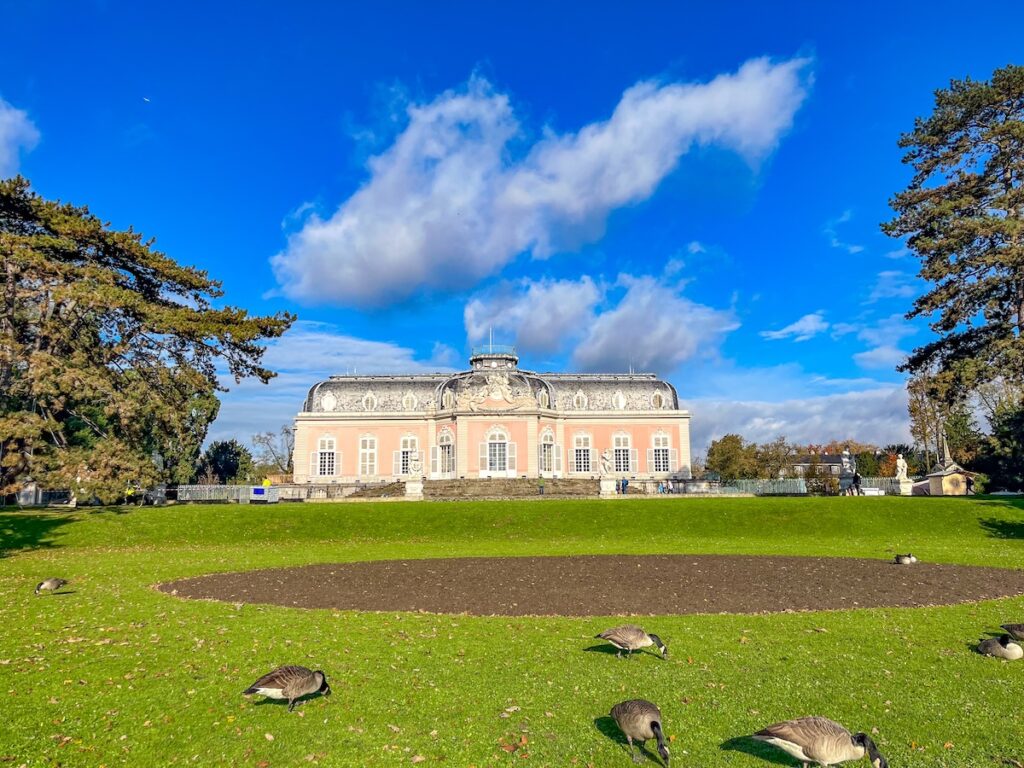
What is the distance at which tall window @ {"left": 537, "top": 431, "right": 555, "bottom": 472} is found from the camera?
55.8m

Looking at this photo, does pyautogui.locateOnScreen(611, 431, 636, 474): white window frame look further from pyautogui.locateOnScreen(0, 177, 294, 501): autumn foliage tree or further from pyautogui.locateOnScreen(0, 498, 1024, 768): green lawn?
pyautogui.locateOnScreen(0, 498, 1024, 768): green lawn

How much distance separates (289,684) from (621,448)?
177 ft

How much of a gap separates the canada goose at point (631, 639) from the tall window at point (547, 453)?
4694cm

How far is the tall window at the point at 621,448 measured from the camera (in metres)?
59.1

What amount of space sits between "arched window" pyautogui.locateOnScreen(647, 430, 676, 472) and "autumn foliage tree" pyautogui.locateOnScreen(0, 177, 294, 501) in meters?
39.2

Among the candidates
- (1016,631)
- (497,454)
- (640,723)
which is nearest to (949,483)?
(497,454)

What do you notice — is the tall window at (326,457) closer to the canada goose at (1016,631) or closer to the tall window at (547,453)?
the tall window at (547,453)

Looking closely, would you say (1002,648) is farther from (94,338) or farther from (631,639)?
(94,338)

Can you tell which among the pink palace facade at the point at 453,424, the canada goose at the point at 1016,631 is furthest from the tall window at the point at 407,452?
the canada goose at the point at 1016,631

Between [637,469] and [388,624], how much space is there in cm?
5011

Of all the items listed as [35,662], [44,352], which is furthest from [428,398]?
[35,662]

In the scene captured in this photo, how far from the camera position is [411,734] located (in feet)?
20.5

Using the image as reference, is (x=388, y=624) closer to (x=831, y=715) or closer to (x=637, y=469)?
(x=831, y=715)

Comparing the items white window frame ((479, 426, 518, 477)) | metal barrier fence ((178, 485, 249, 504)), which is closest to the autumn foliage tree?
metal barrier fence ((178, 485, 249, 504))
